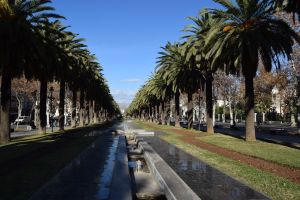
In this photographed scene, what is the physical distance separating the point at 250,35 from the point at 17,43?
15.3 metres

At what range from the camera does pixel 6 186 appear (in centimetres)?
1122

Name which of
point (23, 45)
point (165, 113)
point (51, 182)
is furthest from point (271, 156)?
point (165, 113)

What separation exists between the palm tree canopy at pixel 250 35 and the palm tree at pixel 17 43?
1204 centimetres

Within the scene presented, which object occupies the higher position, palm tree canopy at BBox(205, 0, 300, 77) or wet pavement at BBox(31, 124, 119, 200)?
palm tree canopy at BBox(205, 0, 300, 77)

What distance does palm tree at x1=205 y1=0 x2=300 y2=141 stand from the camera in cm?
2862

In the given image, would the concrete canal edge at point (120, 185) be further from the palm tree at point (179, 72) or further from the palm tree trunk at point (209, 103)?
the palm tree at point (179, 72)

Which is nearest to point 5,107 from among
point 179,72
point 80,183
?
point 80,183

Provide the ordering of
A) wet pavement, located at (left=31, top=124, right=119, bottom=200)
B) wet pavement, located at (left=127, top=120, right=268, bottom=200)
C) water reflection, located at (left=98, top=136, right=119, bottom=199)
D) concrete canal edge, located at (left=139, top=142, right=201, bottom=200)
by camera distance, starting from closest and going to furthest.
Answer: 1. wet pavement, located at (left=31, top=124, right=119, bottom=200)
2. concrete canal edge, located at (left=139, top=142, right=201, bottom=200)
3. wet pavement, located at (left=127, top=120, right=268, bottom=200)
4. water reflection, located at (left=98, top=136, right=119, bottom=199)

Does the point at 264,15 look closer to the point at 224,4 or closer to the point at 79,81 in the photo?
the point at 224,4

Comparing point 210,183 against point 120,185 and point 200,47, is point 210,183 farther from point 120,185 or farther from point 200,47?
point 200,47

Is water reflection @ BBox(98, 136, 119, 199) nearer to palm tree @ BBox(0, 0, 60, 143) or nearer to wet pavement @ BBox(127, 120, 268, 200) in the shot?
wet pavement @ BBox(127, 120, 268, 200)

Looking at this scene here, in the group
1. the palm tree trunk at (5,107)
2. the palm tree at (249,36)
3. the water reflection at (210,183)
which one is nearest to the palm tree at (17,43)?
the palm tree trunk at (5,107)

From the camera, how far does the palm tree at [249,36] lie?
28.6 m

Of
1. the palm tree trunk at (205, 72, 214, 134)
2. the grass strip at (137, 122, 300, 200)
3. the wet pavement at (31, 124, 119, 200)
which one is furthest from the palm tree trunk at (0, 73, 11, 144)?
the palm tree trunk at (205, 72, 214, 134)
